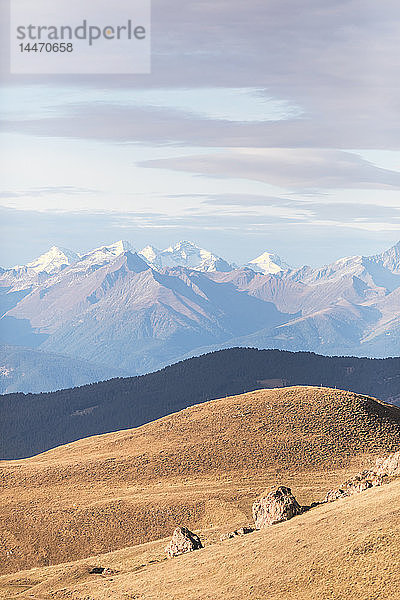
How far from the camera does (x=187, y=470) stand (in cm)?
15250

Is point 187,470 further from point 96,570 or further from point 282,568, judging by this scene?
point 282,568

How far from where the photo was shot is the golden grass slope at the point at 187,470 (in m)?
124

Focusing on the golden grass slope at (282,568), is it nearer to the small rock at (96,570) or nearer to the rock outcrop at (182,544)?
the small rock at (96,570)

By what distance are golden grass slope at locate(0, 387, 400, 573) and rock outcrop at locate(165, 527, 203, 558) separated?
1296cm

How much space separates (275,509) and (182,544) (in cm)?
1252

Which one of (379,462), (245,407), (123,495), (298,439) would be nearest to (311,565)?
(379,462)

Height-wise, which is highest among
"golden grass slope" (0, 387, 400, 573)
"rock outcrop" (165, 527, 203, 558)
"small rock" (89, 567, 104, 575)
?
"rock outcrop" (165, 527, 203, 558)

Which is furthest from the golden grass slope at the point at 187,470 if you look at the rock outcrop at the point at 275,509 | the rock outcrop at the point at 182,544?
the rock outcrop at the point at 275,509

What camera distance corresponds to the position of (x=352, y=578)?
63031 mm

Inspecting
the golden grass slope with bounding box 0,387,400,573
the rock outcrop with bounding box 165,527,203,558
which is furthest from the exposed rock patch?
the golden grass slope with bounding box 0,387,400,573

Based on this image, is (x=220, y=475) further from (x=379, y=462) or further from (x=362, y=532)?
(x=362, y=532)

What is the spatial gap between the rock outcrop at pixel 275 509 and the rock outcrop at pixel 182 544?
8.45 metres

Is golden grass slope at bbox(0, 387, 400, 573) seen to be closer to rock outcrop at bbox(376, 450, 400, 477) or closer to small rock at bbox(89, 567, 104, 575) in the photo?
small rock at bbox(89, 567, 104, 575)

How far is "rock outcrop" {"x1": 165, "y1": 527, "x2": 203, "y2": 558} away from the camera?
90.4 m
